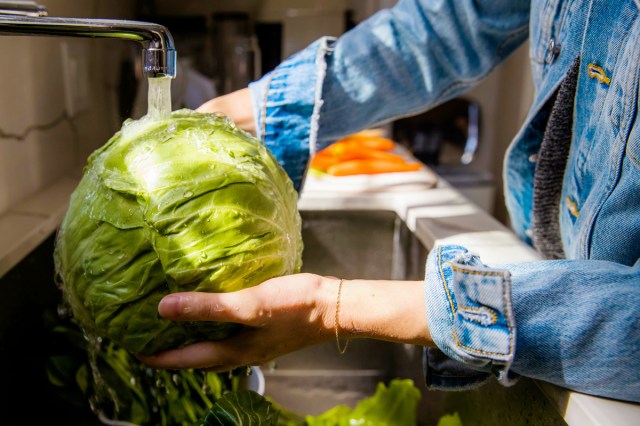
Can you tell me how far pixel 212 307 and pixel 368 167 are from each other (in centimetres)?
116

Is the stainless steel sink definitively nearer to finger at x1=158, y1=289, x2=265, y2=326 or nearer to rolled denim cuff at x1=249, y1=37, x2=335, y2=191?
rolled denim cuff at x1=249, y1=37, x2=335, y2=191

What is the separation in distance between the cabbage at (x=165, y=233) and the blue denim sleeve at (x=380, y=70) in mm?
262

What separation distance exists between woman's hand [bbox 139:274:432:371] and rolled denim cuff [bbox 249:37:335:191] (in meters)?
0.39

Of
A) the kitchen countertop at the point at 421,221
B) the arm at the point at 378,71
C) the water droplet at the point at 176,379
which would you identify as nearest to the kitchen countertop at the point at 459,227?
the kitchen countertop at the point at 421,221

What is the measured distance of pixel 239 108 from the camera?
1.07 m

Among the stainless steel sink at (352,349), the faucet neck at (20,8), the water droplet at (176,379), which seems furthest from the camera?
the stainless steel sink at (352,349)

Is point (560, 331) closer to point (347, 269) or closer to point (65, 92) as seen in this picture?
point (347, 269)

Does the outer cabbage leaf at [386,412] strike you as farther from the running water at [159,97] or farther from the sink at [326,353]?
the running water at [159,97]

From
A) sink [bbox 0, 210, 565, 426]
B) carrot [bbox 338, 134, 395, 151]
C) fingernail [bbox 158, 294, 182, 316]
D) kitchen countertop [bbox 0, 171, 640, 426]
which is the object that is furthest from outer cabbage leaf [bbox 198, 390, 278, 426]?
carrot [bbox 338, 134, 395, 151]

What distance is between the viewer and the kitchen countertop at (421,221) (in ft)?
2.19

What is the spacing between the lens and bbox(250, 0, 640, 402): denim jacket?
649 millimetres

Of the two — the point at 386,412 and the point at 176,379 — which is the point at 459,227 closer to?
the point at 386,412

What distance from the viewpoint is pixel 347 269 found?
1.55m

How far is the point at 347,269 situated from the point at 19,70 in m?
0.92
